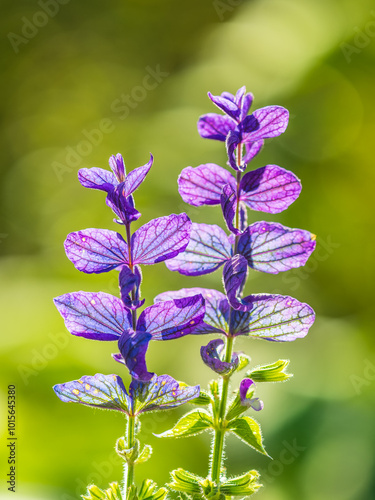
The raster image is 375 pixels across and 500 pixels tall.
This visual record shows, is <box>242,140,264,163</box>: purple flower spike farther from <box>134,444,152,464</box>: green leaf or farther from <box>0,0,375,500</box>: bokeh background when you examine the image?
<box>0,0,375,500</box>: bokeh background

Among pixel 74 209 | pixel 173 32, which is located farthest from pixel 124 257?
pixel 173 32

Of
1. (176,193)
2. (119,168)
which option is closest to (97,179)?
(119,168)

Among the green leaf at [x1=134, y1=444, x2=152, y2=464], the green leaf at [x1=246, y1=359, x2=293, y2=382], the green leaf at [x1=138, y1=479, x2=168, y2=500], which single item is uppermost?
the green leaf at [x1=246, y1=359, x2=293, y2=382]

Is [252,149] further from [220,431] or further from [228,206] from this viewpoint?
[220,431]

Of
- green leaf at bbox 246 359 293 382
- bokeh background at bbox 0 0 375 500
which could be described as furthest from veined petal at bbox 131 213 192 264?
bokeh background at bbox 0 0 375 500

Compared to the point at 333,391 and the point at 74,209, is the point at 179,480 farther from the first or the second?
the point at 74,209
